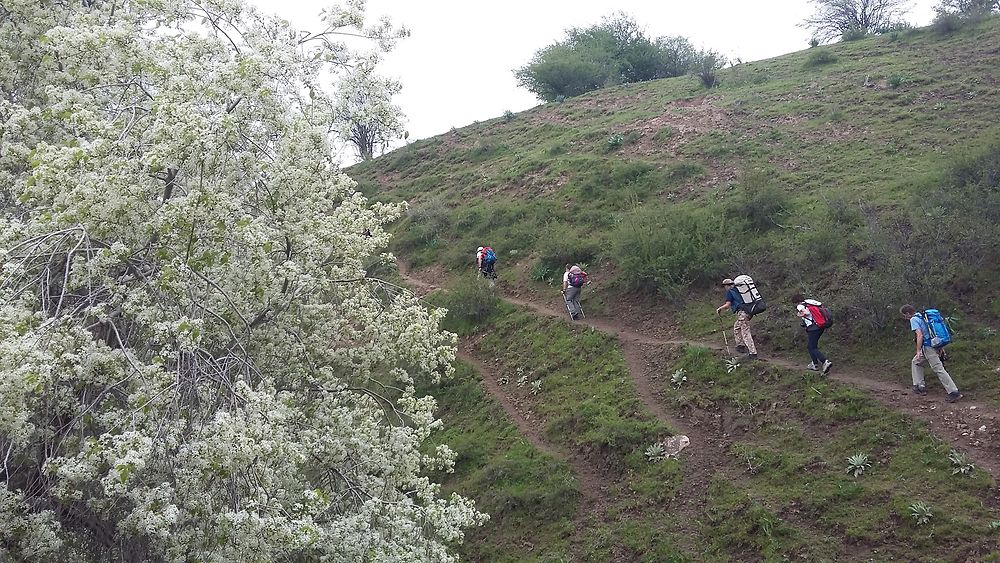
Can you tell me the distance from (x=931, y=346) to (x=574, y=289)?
7944 mm

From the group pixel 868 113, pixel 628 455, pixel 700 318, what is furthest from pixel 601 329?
pixel 868 113

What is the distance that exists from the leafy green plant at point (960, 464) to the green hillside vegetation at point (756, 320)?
2.2 inches

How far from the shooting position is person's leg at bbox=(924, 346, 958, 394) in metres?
9.95

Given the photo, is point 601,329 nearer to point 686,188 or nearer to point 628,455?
point 628,455

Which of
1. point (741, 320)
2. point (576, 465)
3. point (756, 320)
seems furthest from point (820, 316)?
point (576, 465)

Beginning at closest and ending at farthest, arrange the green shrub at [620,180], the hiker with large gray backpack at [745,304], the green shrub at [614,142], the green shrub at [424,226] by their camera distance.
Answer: the hiker with large gray backpack at [745,304]
the green shrub at [620,180]
the green shrub at [424,226]
the green shrub at [614,142]

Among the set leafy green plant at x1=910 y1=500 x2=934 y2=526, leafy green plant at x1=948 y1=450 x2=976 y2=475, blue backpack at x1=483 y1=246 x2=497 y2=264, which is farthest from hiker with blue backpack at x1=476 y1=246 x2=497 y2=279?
leafy green plant at x1=910 y1=500 x2=934 y2=526

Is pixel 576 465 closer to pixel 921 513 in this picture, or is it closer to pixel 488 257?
pixel 921 513

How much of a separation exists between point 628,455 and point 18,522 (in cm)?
859

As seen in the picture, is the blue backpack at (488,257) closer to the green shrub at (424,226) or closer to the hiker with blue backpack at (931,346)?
the green shrub at (424,226)

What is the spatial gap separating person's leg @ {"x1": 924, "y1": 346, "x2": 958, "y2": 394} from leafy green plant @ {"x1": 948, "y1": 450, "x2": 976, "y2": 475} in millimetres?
1315

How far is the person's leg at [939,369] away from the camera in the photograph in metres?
9.95

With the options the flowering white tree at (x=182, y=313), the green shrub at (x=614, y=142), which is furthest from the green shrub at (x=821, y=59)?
the flowering white tree at (x=182, y=313)

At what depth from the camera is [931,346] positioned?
10070mm
